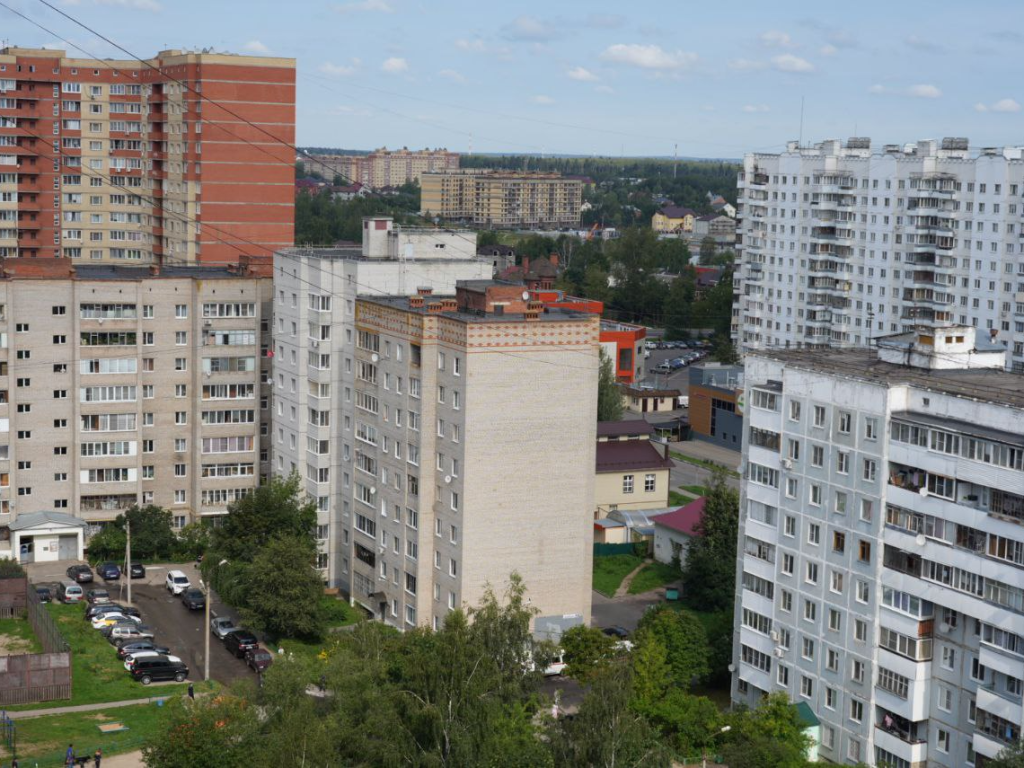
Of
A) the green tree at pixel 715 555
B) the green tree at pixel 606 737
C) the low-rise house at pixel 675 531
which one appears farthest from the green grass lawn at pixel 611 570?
the green tree at pixel 606 737

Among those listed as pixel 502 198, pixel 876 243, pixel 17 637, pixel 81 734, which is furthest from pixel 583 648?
pixel 502 198

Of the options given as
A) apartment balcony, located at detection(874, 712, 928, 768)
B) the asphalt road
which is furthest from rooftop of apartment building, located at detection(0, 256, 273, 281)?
apartment balcony, located at detection(874, 712, 928, 768)

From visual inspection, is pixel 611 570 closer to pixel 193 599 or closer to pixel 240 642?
pixel 193 599

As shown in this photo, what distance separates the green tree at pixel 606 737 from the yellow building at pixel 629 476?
25571 millimetres

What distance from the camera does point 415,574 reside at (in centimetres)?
3772

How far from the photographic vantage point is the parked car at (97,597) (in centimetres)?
4117

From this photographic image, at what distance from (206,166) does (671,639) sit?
40.6 m

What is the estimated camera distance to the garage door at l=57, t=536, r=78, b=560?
45.8 meters

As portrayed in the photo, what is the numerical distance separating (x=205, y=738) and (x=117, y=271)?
2805cm

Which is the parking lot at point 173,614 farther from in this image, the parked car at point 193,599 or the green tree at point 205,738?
the green tree at point 205,738

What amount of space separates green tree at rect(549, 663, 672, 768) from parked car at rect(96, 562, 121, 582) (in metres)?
22.9

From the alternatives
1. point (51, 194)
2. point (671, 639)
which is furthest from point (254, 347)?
point (51, 194)

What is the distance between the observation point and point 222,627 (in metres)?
39.2

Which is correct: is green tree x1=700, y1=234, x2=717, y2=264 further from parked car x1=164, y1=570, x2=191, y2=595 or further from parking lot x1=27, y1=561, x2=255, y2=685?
parked car x1=164, y1=570, x2=191, y2=595
